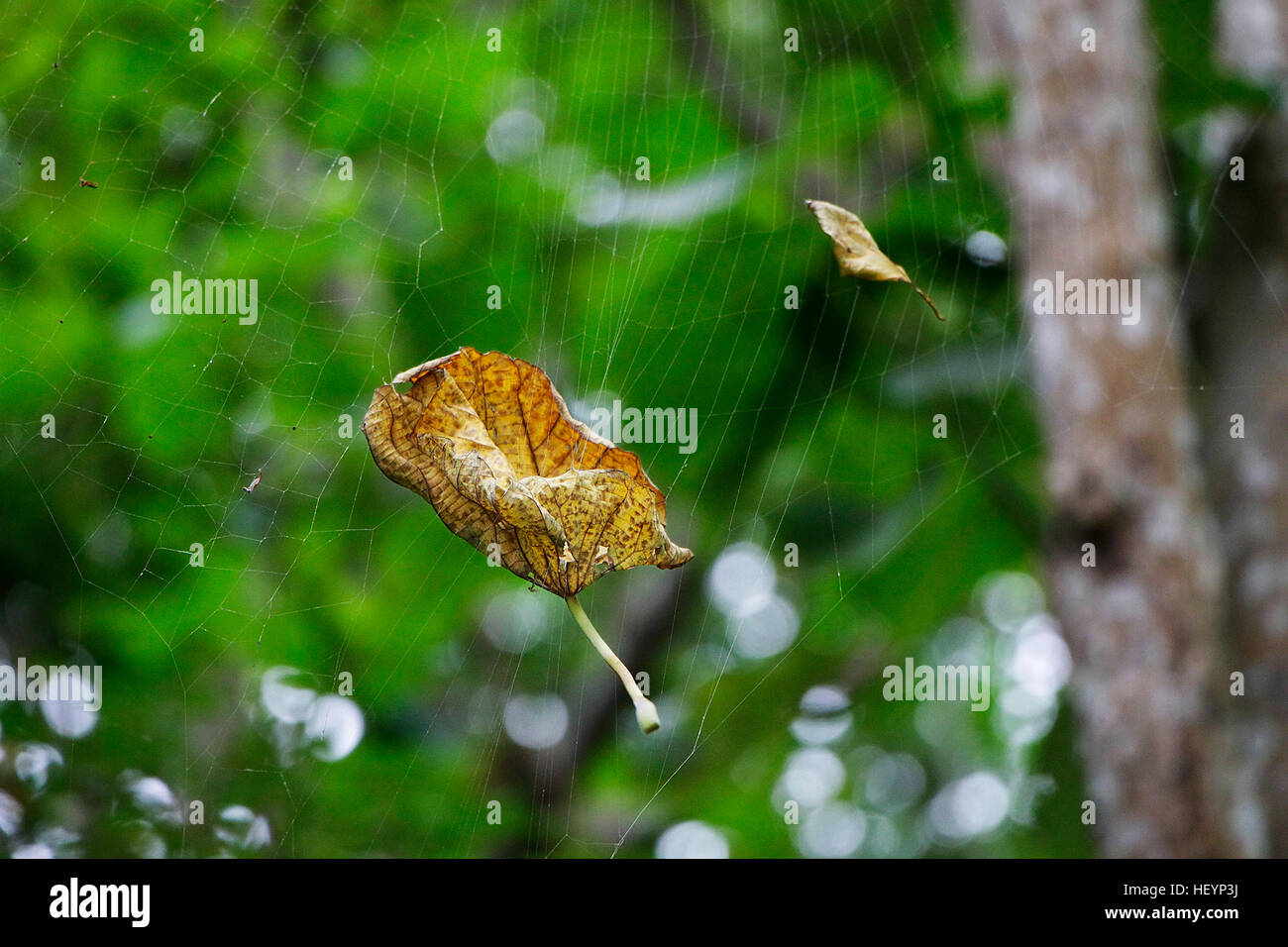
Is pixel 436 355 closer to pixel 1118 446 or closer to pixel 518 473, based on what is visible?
pixel 518 473

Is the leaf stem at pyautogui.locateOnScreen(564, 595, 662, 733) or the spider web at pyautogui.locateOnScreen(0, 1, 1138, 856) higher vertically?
the spider web at pyautogui.locateOnScreen(0, 1, 1138, 856)

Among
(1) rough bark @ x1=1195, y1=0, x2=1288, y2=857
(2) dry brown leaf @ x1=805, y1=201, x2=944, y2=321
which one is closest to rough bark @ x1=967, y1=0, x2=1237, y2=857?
(1) rough bark @ x1=1195, y1=0, x2=1288, y2=857

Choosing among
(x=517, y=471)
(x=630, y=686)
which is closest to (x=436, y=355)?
(x=517, y=471)

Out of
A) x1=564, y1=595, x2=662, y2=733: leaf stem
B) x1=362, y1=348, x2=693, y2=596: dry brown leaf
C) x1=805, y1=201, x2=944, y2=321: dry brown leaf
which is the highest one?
x1=805, y1=201, x2=944, y2=321: dry brown leaf

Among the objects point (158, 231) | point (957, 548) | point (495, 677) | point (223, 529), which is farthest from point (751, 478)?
point (158, 231)

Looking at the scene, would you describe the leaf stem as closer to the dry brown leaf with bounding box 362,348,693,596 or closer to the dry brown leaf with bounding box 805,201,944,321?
the dry brown leaf with bounding box 362,348,693,596

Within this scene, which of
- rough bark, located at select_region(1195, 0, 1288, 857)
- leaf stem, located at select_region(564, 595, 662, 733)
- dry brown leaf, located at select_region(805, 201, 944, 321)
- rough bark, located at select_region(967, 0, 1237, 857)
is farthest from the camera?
rough bark, located at select_region(1195, 0, 1288, 857)

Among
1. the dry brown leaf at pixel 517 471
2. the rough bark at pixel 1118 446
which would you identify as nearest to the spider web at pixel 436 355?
the rough bark at pixel 1118 446
